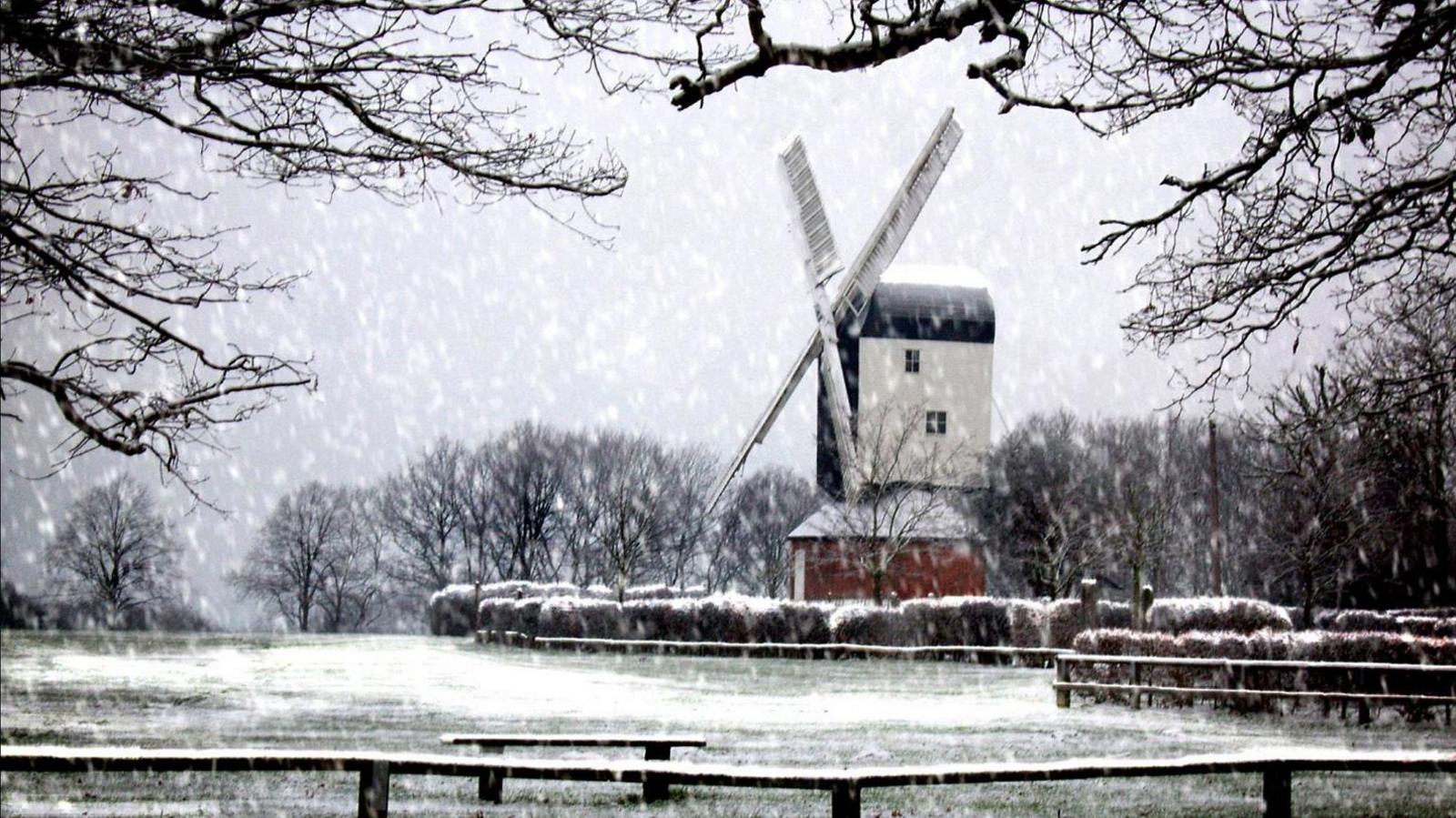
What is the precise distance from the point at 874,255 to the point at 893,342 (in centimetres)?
290

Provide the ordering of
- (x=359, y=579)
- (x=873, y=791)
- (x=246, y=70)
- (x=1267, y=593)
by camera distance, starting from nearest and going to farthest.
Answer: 1. (x=246, y=70)
2. (x=873, y=791)
3. (x=1267, y=593)
4. (x=359, y=579)

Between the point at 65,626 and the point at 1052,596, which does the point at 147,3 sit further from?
the point at 65,626

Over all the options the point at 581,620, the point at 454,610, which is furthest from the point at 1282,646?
the point at 454,610

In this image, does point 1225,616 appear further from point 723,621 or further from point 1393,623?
point 723,621

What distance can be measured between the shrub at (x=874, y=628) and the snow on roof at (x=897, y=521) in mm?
6547

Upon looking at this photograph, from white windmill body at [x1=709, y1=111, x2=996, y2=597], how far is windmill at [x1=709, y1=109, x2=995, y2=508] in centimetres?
3

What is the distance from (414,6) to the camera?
8398 mm

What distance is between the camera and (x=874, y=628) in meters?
35.6

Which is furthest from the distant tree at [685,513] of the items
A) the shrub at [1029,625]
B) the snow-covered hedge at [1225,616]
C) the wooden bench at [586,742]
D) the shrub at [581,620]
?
the wooden bench at [586,742]

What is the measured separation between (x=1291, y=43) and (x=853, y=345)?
39703 millimetres

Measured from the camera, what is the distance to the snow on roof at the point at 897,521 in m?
43.1

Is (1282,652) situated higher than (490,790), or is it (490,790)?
(1282,652)

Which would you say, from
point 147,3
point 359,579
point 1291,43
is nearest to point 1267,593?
point 359,579

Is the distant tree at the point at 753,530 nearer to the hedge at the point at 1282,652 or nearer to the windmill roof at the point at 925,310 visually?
the windmill roof at the point at 925,310
